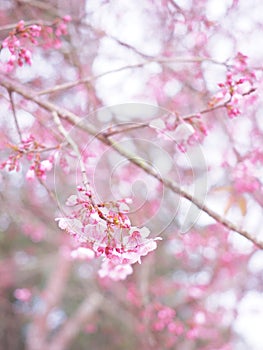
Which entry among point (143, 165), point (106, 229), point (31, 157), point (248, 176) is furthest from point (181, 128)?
point (248, 176)

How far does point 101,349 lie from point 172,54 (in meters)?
5.58

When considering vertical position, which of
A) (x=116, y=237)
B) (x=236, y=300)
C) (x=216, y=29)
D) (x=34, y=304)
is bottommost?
(x=116, y=237)

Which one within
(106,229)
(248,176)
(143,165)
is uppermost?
(248,176)

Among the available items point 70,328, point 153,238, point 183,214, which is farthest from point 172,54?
point 70,328

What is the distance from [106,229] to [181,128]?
2.11 ft

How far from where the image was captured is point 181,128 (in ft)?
5.83

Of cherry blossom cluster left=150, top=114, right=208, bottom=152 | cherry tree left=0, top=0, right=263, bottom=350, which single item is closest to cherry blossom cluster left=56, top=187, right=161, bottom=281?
cherry tree left=0, top=0, right=263, bottom=350

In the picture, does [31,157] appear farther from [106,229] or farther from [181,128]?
[106,229]

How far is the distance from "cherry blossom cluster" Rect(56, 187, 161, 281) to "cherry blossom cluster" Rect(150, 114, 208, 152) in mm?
505

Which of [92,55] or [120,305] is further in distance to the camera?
[120,305]

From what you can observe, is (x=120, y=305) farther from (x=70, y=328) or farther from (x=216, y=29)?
(x=216, y=29)

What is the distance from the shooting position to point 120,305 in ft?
19.4

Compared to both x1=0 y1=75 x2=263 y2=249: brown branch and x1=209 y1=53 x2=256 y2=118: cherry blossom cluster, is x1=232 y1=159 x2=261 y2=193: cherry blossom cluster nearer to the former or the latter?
x1=209 y1=53 x2=256 y2=118: cherry blossom cluster

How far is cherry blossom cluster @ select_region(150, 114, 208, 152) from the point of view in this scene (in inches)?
69.3
